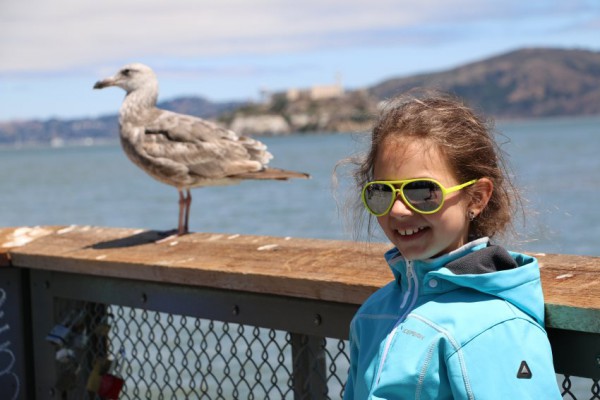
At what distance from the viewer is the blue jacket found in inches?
74.3

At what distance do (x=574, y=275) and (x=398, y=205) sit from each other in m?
0.49

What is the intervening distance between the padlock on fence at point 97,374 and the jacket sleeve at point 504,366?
77.2 inches

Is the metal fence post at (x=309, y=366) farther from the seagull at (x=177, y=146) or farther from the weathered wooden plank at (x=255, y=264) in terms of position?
the seagull at (x=177, y=146)

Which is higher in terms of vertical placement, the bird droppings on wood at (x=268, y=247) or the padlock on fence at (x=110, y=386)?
the bird droppings on wood at (x=268, y=247)

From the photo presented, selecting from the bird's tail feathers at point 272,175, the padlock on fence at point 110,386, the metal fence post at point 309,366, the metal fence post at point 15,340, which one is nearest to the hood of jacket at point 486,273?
the metal fence post at point 309,366

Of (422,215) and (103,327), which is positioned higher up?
(422,215)

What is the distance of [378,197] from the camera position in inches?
85.7

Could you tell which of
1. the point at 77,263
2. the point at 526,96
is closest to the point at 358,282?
the point at 77,263

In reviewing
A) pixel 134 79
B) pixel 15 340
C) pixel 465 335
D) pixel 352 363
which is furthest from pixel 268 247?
pixel 134 79

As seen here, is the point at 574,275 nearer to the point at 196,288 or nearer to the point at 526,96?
the point at 196,288

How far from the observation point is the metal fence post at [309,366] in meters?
2.80

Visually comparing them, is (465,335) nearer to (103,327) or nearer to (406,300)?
(406,300)

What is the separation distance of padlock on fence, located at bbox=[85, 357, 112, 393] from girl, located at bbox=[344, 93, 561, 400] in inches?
59.5

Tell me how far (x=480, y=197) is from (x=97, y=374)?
1.91 m
